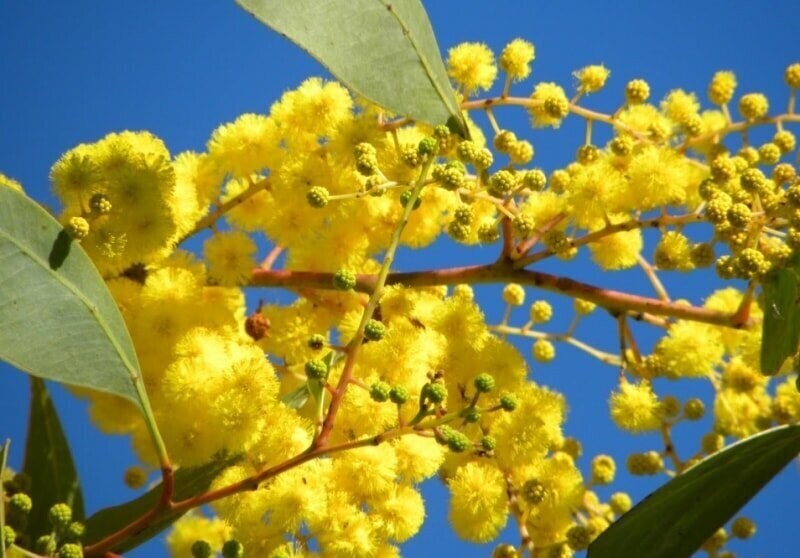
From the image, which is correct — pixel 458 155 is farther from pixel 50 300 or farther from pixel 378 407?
pixel 50 300

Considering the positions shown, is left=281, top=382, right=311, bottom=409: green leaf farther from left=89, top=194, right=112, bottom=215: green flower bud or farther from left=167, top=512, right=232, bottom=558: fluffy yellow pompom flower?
left=89, top=194, right=112, bottom=215: green flower bud

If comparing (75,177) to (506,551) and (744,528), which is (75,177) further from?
(744,528)

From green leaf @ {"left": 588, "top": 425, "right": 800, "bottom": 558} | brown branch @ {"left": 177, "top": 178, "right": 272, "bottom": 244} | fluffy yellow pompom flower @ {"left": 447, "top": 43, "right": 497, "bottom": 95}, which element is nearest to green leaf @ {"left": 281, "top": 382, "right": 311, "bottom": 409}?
brown branch @ {"left": 177, "top": 178, "right": 272, "bottom": 244}

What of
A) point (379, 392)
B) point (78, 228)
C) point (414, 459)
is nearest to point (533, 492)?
point (414, 459)

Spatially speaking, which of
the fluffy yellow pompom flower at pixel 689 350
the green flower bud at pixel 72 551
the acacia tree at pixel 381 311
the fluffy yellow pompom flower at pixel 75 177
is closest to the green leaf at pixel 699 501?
the acacia tree at pixel 381 311

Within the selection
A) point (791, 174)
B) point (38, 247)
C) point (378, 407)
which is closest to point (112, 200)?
point (38, 247)

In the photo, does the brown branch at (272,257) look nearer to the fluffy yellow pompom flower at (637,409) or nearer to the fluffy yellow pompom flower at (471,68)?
the fluffy yellow pompom flower at (471,68)

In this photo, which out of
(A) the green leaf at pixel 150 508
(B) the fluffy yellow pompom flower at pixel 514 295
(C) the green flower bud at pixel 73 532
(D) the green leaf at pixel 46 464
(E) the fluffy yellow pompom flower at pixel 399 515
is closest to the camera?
(C) the green flower bud at pixel 73 532

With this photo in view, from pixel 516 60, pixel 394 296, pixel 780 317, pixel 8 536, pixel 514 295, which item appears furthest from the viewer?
pixel 514 295
